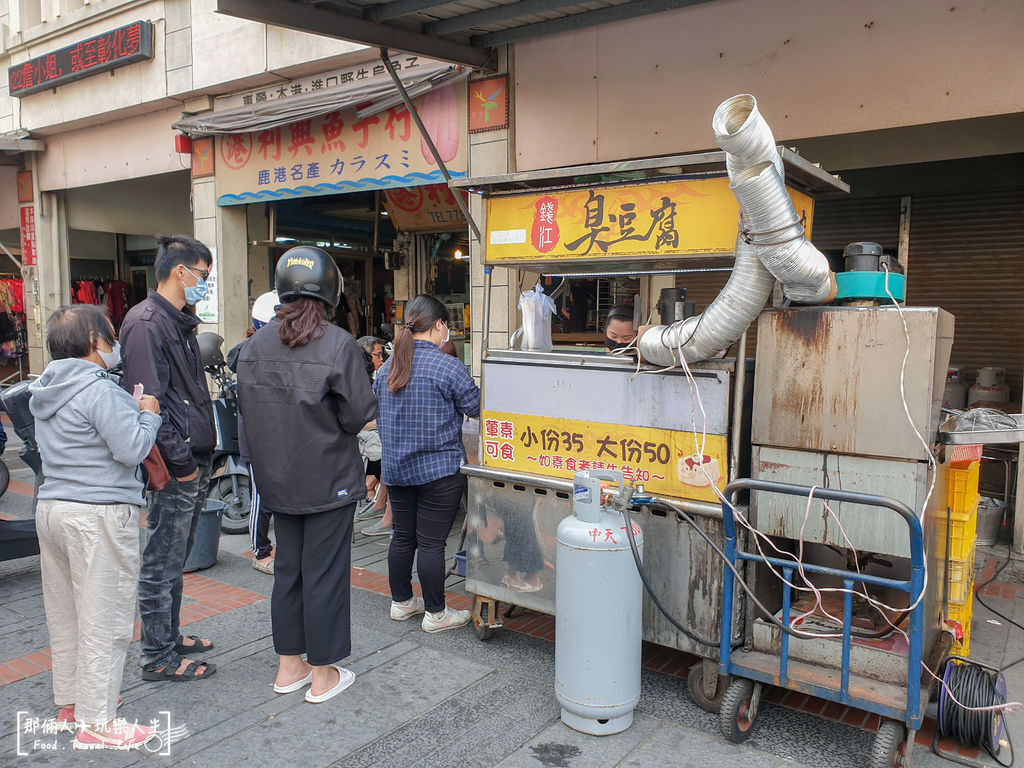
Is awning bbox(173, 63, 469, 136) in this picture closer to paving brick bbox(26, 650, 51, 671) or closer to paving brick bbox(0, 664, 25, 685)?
paving brick bbox(26, 650, 51, 671)

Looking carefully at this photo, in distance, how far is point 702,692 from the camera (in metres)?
3.48

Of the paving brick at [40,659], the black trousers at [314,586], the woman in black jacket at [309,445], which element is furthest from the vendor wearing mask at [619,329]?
the paving brick at [40,659]

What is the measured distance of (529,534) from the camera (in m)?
3.97

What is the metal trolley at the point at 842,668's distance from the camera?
281 centimetres

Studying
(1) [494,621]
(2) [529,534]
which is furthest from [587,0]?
(1) [494,621]

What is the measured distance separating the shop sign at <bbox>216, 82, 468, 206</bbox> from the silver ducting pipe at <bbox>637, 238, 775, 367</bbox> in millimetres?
4474

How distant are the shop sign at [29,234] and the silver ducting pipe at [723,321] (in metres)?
12.5

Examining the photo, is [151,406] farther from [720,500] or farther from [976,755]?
[976,755]

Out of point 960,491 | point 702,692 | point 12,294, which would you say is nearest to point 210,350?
point 702,692

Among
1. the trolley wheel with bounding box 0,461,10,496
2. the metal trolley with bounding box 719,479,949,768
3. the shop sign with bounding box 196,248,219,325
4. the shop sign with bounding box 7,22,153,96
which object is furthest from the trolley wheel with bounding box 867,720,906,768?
the shop sign with bounding box 7,22,153,96

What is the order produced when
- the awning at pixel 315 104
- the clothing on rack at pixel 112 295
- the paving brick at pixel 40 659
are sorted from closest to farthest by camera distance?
the paving brick at pixel 40 659
the awning at pixel 315 104
the clothing on rack at pixel 112 295

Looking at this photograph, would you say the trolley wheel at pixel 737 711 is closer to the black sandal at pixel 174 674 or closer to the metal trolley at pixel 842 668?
the metal trolley at pixel 842 668

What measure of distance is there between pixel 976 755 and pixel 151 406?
3.84 metres

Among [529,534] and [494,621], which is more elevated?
[529,534]
